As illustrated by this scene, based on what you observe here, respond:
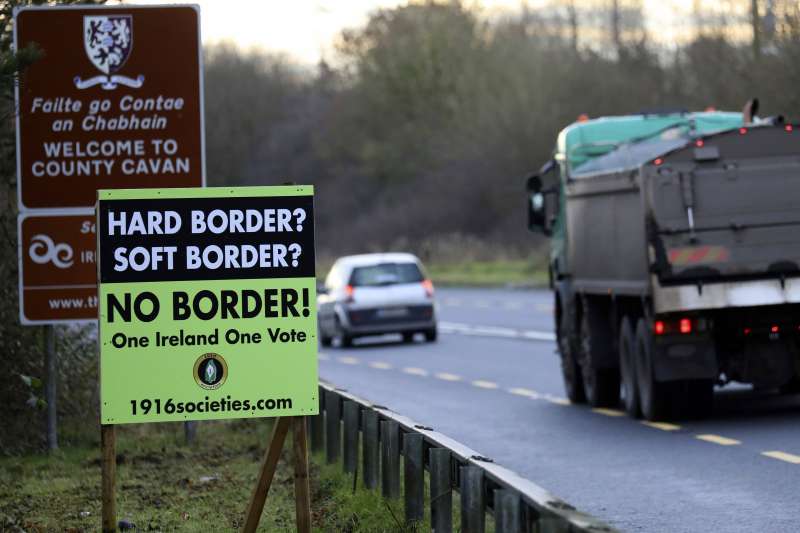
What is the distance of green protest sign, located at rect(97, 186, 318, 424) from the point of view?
29.0 ft

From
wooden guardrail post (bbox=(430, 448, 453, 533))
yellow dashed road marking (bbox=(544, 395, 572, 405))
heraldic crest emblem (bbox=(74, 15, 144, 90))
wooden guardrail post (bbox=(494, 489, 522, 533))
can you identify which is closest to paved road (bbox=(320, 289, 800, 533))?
yellow dashed road marking (bbox=(544, 395, 572, 405))

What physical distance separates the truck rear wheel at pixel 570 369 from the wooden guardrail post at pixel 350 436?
25.8 feet

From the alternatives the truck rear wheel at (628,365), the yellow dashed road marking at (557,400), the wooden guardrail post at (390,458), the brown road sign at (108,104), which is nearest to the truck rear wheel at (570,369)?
the yellow dashed road marking at (557,400)

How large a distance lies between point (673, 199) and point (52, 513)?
22.4 ft

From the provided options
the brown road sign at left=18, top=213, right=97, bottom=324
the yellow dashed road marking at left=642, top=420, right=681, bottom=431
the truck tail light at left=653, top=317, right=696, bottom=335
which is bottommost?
the yellow dashed road marking at left=642, top=420, right=681, bottom=431

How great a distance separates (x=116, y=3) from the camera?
14859mm

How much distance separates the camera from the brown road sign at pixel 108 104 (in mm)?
14305

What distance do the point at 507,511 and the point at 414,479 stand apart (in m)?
2.39

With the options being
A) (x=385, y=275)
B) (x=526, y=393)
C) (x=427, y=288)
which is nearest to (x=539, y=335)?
(x=427, y=288)

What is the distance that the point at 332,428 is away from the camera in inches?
510

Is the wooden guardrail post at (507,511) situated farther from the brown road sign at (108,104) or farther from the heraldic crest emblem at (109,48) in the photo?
the heraldic crest emblem at (109,48)

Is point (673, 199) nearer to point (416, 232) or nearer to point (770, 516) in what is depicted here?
point (770, 516)

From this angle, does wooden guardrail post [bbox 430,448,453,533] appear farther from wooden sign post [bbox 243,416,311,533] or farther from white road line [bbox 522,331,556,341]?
white road line [bbox 522,331,556,341]

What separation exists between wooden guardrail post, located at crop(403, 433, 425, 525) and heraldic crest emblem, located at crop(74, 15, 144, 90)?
6.02 meters
